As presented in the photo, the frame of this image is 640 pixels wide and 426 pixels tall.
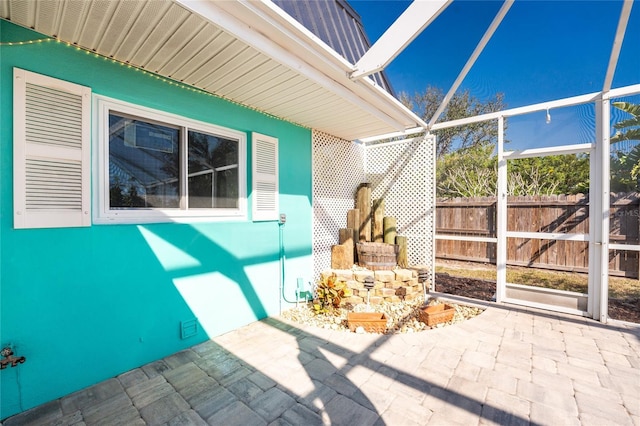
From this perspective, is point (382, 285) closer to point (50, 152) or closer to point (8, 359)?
point (8, 359)

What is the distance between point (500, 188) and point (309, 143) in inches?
119

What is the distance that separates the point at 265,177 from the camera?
374 cm

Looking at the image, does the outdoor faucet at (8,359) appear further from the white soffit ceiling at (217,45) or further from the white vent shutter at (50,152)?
the white soffit ceiling at (217,45)

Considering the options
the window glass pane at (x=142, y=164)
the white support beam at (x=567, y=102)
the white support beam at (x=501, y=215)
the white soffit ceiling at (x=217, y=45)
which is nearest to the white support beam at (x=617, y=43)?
the white support beam at (x=567, y=102)

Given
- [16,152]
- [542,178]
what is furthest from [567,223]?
[16,152]

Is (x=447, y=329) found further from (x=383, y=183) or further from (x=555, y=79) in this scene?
(x=555, y=79)

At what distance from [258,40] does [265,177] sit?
1.80 meters

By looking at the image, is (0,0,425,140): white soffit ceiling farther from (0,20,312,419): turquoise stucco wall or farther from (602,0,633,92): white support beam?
(602,0,633,92): white support beam

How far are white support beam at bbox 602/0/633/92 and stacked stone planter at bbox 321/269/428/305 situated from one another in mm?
3417

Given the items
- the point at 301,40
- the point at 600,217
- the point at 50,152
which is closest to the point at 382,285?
the point at 600,217

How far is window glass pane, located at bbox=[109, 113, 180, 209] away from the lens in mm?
2520

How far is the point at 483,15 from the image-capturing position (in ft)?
12.7

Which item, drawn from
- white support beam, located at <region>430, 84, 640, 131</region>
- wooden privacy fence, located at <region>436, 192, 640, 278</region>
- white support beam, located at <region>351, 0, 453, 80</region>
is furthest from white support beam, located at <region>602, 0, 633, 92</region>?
white support beam, located at <region>351, 0, 453, 80</region>

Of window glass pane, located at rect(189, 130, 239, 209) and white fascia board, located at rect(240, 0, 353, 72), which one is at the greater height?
white fascia board, located at rect(240, 0, 353, 72)
